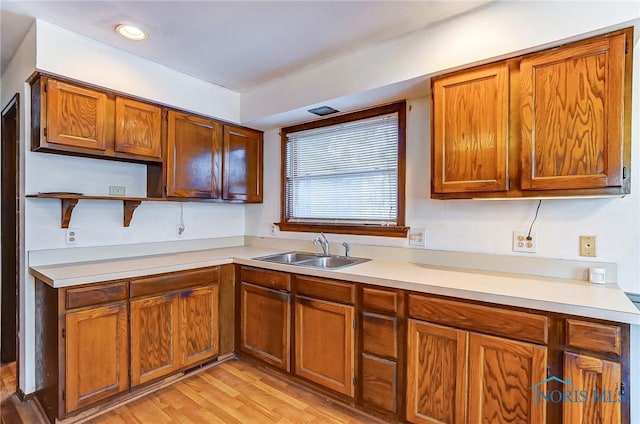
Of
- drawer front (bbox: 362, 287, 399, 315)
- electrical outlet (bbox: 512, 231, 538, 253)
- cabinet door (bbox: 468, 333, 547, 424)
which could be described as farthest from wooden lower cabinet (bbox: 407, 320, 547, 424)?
electrical outlet (bbox: 512, 231, 538, 253)

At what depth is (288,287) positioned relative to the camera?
7.61ft

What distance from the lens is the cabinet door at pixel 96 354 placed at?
1875 millimetres

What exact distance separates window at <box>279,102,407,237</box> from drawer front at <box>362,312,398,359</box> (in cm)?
74

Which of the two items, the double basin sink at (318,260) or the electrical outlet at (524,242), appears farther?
the double basin sink at (318,260)

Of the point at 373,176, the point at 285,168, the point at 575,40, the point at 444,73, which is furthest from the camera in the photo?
the point at 285,168

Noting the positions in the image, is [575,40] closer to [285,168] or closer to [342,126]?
[342,126]

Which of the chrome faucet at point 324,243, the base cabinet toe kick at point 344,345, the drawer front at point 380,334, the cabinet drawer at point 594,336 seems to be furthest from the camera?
the chrome faucet at point 324,243

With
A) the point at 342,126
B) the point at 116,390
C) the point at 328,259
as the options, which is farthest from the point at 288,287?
the point at 342,126

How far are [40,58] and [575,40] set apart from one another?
289 centimetres

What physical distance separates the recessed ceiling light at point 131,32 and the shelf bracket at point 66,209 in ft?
3.64

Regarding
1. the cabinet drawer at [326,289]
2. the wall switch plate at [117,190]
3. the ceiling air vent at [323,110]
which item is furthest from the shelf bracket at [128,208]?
the ceiling air vent at [323,110]

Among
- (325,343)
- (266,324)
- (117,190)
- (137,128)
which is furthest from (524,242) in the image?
(117,190)

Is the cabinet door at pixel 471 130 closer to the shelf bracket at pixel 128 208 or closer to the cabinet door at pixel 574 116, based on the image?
the cabinet door at pixel 574 116

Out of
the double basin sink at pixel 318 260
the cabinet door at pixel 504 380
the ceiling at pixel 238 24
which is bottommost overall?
the cabinet door at pixel 504 380
